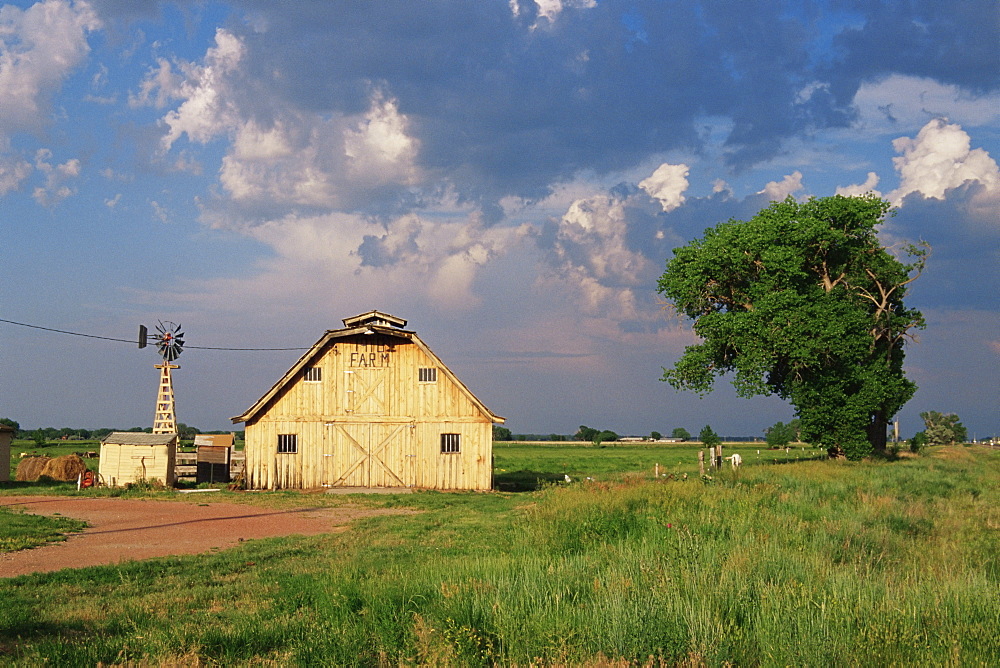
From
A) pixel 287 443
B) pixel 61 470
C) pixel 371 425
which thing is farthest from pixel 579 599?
pixel 61 470

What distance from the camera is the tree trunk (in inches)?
1821

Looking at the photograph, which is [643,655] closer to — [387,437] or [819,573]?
[819,573]

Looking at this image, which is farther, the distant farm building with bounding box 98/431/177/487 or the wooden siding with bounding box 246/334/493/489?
the distant farm building with bounding box 98/431/177/487

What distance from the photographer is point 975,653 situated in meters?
6.87

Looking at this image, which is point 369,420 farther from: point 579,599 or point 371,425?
point 579,599

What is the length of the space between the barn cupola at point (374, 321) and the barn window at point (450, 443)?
532 centimetres

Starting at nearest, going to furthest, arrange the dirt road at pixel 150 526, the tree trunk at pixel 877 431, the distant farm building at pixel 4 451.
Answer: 1. the dirt road at pixel 150 526
2. the distant farm building at pixel 4 451
3. the tree trunk at pixel 877 431

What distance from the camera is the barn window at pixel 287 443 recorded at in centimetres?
3566

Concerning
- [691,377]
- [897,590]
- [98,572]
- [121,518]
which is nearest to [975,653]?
→ [897,590]

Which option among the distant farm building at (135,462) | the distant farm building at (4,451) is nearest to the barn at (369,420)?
the distant farm building at (135,462)

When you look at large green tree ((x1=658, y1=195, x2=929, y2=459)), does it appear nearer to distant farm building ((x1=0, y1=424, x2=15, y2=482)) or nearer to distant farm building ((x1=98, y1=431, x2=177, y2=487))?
distant farm building ((x1=98, y1=431, x2=177, y2=487))

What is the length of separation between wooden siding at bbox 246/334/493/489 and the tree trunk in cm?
2476

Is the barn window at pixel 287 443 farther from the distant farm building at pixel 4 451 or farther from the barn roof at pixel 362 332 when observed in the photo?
the distant farm building at pixel 4 451

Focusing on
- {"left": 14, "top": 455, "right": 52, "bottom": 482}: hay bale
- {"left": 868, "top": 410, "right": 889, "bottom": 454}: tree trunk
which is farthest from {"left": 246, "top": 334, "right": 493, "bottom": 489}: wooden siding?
{"left": 868, "top": 410, "right": 889, "bottom": 454}: tree trunk
